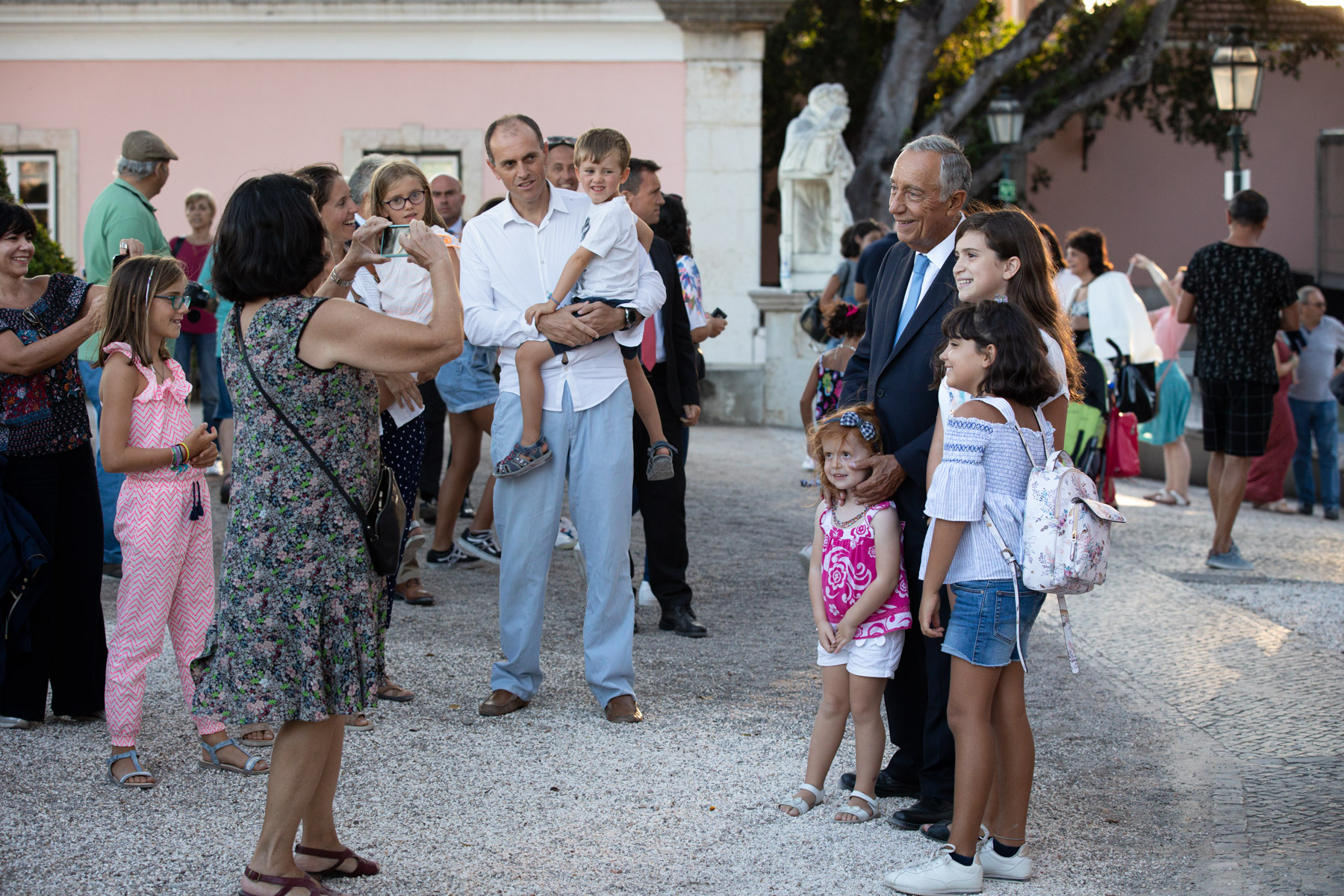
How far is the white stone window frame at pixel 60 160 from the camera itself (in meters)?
14.7

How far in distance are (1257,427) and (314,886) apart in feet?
19.6

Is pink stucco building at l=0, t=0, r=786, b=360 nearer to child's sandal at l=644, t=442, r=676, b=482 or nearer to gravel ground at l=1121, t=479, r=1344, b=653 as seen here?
gravel ground at l=1121, t=479, r=1344, b=653

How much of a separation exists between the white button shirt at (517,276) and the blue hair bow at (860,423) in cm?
108

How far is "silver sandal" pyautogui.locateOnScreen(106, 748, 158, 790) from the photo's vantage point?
386 centimetres

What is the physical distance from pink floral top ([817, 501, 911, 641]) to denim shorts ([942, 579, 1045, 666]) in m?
0.43

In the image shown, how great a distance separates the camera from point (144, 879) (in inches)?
129

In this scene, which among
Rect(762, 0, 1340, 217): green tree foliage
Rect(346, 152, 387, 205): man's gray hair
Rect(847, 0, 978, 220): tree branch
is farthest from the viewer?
Rect(762, 0, 1340, 217): green tree foliage

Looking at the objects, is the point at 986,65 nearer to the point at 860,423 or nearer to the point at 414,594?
the point at 414,594

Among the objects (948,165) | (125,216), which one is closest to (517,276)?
(948,165)

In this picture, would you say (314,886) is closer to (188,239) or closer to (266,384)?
(266,384)

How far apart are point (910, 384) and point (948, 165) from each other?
62 cm

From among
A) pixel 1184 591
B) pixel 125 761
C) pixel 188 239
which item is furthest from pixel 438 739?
pixel 188 239

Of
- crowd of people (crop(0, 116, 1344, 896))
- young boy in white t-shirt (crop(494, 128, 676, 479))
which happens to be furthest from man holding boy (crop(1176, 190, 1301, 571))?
young boy in white t-shirt (crop(494, 128, 676, 479))

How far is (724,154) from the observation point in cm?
1455
